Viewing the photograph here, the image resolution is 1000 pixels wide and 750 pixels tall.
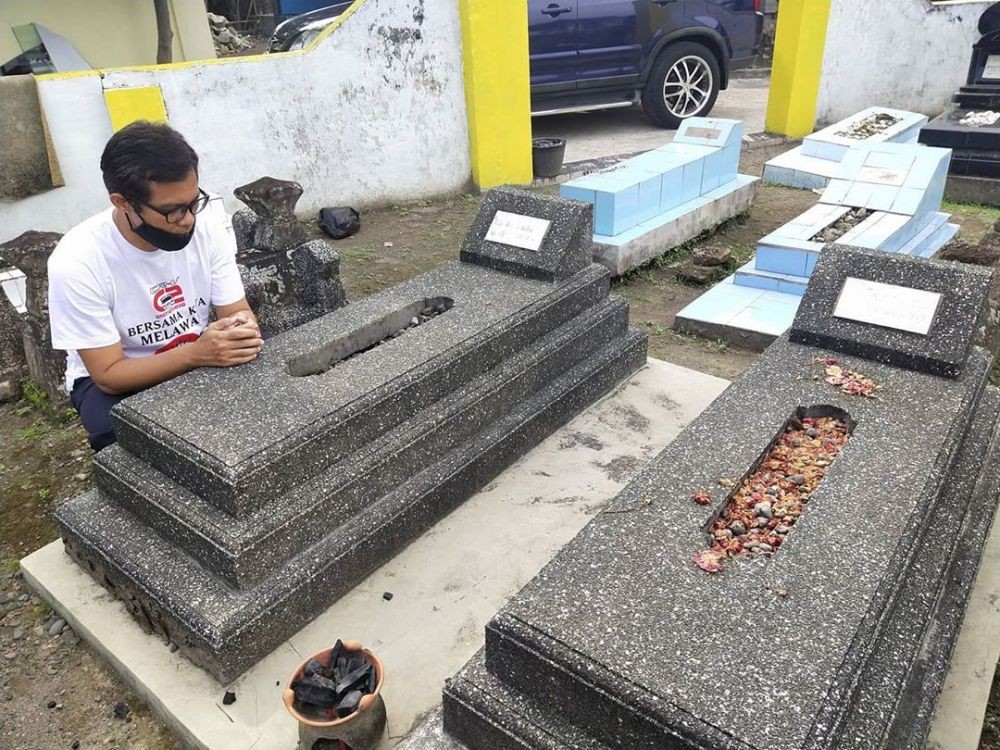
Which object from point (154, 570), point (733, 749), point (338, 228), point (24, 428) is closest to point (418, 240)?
point (338, 228)

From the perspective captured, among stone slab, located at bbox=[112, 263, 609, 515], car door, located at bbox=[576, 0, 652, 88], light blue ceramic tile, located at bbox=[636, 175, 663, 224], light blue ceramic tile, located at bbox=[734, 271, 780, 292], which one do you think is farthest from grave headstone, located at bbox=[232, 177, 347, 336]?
car door, located at bbox=[576, 0, 652, 88]

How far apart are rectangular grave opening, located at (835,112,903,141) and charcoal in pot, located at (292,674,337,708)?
25.4 feet

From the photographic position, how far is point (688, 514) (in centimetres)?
221

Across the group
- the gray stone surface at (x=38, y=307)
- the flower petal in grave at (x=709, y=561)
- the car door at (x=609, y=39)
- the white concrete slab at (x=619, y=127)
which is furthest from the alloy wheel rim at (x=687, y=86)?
the flower petal in grave at (x=709, y=561)

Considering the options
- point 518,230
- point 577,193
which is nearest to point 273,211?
point 518,230

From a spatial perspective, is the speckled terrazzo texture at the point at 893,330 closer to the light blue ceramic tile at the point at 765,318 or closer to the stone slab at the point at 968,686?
the stone slab at the point at 968,686

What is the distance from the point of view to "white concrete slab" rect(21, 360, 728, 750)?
7.82ft

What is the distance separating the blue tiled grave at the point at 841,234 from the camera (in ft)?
16.1

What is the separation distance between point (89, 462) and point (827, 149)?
7.25 meters

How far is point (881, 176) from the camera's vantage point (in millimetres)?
5867

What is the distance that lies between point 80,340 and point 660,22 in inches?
329

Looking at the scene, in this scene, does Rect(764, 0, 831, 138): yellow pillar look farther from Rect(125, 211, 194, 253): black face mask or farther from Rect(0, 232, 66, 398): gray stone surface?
Rect(125, 211, 194, 253): black face mask

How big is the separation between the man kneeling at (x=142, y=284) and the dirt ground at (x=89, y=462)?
72 cm

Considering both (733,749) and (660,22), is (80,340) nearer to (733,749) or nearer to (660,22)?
(733,749)
